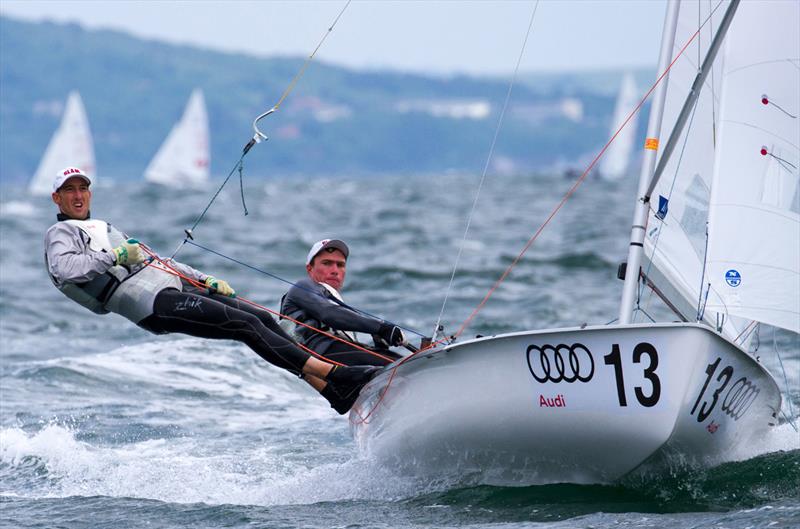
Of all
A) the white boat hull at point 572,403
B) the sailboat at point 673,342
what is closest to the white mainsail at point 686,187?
the sailboat at point 673,342

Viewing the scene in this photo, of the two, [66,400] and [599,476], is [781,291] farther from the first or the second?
[66,400]

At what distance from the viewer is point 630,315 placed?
4.75 m

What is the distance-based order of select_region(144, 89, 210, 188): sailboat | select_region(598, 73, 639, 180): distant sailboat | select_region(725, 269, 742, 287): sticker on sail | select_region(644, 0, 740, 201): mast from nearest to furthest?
select_region(644, 0, 740, 201): mast < select_region(725, 269, 742, 287): sticker on sail < select_region(144, 89, 210, 188): sailboat < select_region(598, 73, 639, 180): distant sailboat

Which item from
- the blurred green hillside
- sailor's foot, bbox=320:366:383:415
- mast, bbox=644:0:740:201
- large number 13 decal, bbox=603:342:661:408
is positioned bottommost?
sailor's foot, bbox=320:366:383:415

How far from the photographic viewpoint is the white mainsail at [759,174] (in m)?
5.23

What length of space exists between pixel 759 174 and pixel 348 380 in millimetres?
1913

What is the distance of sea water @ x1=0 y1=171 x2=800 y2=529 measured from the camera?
15.7ft

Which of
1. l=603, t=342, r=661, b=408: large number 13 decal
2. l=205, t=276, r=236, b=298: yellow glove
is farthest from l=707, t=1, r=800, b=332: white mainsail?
l=205, t=276, r=236, b=298: yellow glove

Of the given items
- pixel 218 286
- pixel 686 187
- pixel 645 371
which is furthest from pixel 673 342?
pixel 218 286

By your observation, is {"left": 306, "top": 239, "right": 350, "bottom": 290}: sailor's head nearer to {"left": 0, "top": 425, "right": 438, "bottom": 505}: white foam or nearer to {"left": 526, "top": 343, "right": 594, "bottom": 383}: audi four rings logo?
{"left": 0, "top": 425, "right": 438, "bottom": 505}: white foam

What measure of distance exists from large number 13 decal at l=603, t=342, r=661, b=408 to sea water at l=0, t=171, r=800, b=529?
0.41 metres

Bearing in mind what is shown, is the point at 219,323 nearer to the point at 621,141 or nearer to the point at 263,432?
the point at 263,432

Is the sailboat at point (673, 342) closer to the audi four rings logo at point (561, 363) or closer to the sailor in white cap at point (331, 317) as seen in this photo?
the audi four rings logo at point (561, 363)

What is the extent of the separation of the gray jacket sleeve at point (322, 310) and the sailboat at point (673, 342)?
10.5 inches
